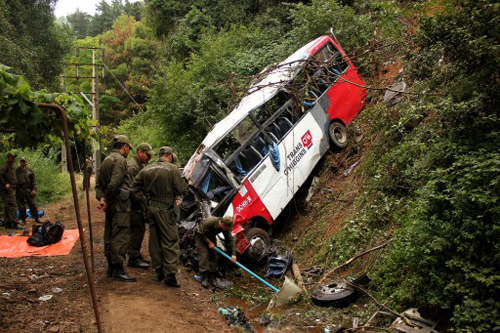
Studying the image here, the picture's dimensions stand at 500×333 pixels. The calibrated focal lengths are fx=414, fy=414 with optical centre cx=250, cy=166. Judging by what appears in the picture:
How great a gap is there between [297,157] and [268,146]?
762mm

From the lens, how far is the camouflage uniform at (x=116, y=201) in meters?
5.84

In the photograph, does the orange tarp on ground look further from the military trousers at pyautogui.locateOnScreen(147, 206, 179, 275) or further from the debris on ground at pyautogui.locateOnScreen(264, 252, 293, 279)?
the debris on ground at pyautogui.locateOnScreen(264, 252, 293, 279)

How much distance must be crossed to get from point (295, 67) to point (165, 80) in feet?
21.5

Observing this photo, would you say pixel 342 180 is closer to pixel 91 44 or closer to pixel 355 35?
pixel 355 35

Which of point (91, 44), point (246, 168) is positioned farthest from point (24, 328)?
point (91, 44)

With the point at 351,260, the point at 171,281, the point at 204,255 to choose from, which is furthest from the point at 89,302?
the point at 351,260

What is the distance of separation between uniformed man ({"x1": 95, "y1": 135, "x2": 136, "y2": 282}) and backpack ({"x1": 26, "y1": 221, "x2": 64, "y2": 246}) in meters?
2.72

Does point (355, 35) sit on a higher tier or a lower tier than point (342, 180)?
higher

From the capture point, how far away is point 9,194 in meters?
9.82

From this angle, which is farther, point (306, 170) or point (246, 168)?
point (306, 170)

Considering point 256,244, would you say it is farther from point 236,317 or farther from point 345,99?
point 345,99

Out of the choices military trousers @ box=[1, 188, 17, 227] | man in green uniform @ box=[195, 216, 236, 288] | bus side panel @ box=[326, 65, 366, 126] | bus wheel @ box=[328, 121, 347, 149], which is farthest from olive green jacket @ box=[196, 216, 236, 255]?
military trousers @ box=[1, 188, 17, 227]

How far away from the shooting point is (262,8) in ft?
60.7

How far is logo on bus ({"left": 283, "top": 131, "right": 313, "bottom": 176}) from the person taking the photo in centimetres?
884
